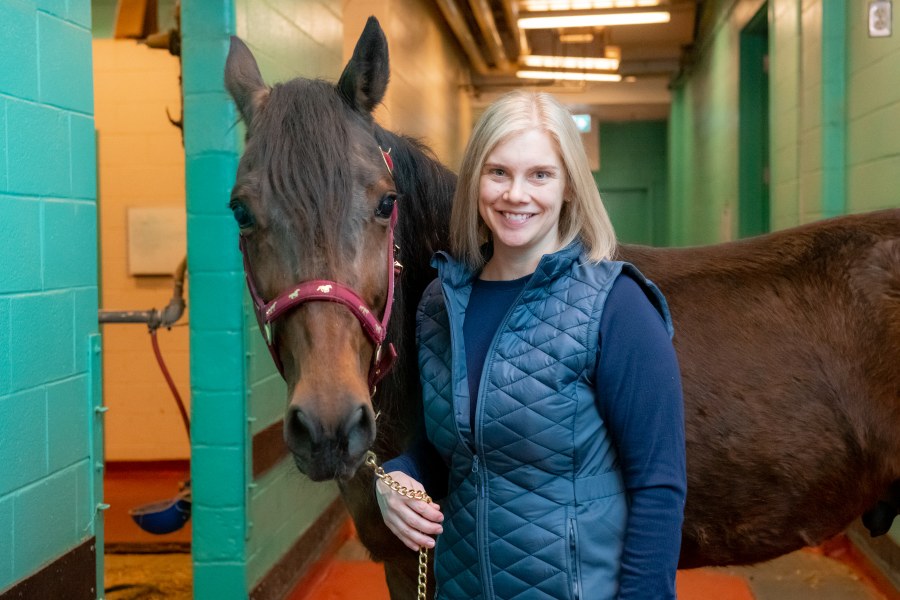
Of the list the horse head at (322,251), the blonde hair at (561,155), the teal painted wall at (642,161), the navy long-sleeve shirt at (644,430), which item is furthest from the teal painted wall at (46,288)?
the teal painted wall at (642,161)

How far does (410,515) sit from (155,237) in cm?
426

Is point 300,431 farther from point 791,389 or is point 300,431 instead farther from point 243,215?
point 791,389

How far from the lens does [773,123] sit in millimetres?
4883

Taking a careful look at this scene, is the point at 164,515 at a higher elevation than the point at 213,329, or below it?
below

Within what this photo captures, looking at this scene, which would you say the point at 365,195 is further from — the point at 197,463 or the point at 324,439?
the point at 197,463

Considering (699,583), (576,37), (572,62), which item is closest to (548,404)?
(699,583)

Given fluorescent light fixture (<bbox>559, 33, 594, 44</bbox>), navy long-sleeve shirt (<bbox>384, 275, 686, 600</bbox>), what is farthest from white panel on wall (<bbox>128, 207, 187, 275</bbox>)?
fluorescent light fixture (<bbox>559, 33, 594, 44</bbox>)

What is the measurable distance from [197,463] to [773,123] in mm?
3978

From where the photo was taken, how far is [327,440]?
3.92 feet

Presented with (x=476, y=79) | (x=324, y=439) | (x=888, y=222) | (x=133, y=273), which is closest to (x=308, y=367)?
(x=324, y=439)

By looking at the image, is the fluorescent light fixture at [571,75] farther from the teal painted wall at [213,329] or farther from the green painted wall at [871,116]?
the teal painted wall at [213,329]

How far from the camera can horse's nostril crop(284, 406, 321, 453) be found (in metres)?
1.19

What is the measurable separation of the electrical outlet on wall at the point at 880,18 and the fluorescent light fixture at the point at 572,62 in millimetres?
4689

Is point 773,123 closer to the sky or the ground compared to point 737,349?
closer to the sky
